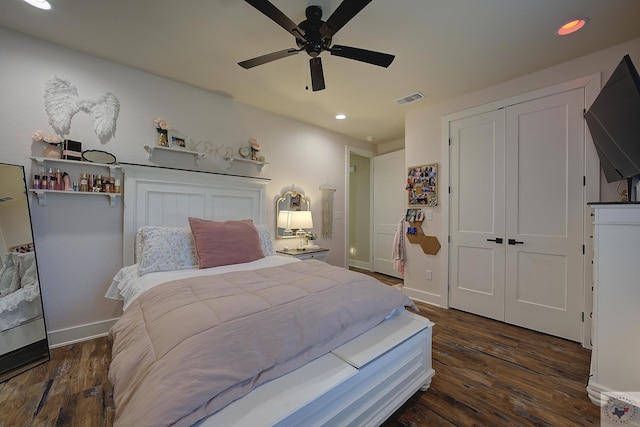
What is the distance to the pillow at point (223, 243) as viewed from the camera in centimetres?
227

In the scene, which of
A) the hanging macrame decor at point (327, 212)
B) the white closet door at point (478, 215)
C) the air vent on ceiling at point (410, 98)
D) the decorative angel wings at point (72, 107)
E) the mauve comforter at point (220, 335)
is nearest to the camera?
the mauve comforter at point (220, 335)

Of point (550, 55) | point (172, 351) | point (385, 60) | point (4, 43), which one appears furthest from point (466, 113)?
point (4, 43)

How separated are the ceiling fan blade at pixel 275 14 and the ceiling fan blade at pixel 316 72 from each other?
0.59 feet

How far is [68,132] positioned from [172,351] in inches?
97.1

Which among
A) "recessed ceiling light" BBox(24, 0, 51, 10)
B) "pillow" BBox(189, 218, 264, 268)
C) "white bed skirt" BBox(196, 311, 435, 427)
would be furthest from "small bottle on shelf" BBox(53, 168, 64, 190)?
"white bed skirt" BBox(196, 311, 435, 427)

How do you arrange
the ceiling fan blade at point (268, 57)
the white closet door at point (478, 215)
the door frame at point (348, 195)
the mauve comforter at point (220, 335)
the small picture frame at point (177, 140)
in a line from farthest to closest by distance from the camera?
the door frame at point (348, 195)
the white closet door at point (478, 215)
the small picture frame at point (177, 140)
the ceiling fan blade at point (268, 57)
the mauve comforter at point (220, 335)

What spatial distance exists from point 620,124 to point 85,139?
4.18 m

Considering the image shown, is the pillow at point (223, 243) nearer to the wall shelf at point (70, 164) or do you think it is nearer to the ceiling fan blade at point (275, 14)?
the wall shelf at point (70, 164)

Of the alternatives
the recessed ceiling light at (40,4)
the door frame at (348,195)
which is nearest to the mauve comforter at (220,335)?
the recessed ceiling light at (40,4)

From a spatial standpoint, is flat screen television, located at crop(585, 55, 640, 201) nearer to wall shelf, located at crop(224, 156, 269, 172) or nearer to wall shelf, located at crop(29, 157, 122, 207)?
wall shelf, located at crop(224, 156, 269, 172)

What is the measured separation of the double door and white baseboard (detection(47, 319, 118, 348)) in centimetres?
385

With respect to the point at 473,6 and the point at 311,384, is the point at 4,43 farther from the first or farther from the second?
the point at 473,6

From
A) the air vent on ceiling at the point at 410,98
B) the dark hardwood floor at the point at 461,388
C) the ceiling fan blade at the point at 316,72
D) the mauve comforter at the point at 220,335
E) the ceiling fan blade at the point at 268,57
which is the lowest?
the dark hardwood floor at the point at 461,388

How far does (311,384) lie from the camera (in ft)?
3.63
